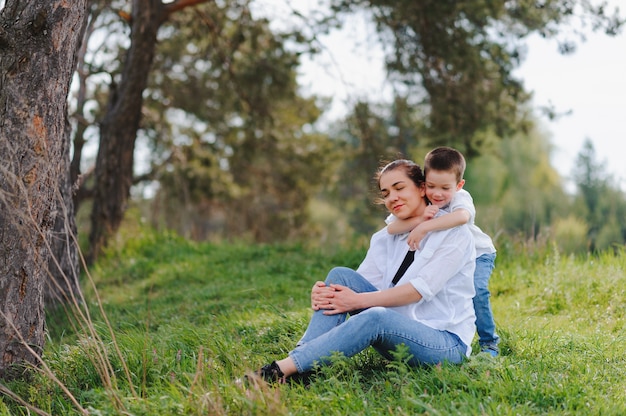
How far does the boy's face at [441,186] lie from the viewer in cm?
385

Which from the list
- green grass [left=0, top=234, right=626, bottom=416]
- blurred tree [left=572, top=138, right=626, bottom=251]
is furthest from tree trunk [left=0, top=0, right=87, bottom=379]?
blurred tree [left=572, top=138, right=626, bottom=251]

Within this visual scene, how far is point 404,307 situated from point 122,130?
682 centimetres

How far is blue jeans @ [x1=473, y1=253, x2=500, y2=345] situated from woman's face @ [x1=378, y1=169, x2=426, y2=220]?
578 millimetres

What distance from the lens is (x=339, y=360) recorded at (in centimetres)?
339

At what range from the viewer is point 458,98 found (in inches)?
383

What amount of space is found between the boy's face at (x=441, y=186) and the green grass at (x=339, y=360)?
2.96 ft

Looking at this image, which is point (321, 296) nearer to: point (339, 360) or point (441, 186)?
point (339, 360)

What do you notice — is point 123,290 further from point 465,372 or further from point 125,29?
point 465,372

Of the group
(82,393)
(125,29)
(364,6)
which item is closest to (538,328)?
(82,393)

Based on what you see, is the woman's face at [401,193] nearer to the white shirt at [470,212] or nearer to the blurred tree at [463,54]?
the white shirt at [470,212]

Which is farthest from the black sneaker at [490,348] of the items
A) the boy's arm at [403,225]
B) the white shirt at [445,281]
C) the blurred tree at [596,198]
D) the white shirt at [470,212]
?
the blurred tree at [596,198]

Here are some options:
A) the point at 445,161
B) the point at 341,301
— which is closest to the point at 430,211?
the point at 445,161

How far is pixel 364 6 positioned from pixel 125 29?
3.60 m

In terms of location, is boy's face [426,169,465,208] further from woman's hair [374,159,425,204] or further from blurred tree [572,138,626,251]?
blurred tree [572,138,626,251]
